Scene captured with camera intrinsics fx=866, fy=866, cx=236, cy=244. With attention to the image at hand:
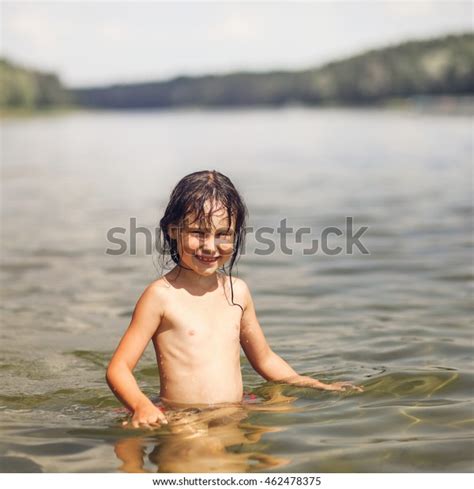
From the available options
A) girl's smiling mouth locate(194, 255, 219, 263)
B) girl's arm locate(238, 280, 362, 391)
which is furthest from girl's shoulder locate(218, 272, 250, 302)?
girl's smiling mouth locate(194, 255, 219, 263)

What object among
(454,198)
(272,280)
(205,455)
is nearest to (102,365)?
(205,455)

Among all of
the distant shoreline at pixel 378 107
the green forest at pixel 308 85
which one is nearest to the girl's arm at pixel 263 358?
the distant shoreline at pixel 378 107

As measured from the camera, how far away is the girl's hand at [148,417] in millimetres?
4016

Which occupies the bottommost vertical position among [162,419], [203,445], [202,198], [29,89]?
[203,445]

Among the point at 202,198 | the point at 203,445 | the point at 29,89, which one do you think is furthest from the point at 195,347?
the point at 29,89

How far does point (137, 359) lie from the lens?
4309 millimetres

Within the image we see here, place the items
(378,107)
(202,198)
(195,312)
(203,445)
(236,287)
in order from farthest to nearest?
(378,107) → (236,287) → (195,312) → (202,198) → (203,445)

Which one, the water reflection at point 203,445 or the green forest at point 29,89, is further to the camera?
the green forest at point 29,89

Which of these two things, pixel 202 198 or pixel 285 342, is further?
pixel 285 342

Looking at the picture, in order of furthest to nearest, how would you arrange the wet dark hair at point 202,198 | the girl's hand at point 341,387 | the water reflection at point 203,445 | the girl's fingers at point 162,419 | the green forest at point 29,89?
the green forest at point 29,89, the girl's hand at point 341,387, the wet dark hair at point 202,198, the girl's fingers at point 162,419, the water reflection at point 203,445

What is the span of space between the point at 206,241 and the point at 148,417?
898 mm

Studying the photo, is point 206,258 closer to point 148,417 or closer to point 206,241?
point 206,241

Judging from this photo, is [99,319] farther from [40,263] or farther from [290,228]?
[290,228]

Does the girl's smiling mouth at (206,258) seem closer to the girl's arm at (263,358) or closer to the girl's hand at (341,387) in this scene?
the girl's arm at (263,358)
